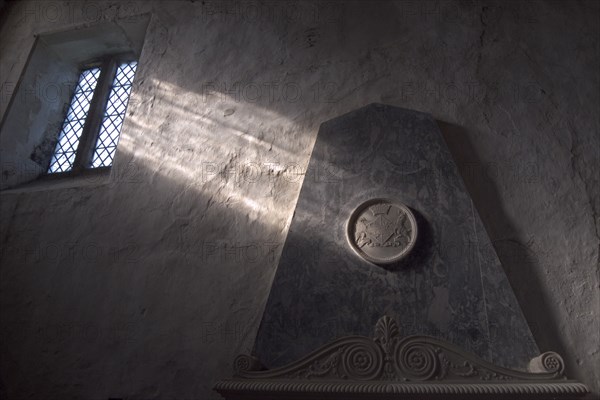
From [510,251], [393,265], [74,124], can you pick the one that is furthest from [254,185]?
[74,124]

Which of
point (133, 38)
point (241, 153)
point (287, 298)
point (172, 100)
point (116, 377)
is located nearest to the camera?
point (287, 298)

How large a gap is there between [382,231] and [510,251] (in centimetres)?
79

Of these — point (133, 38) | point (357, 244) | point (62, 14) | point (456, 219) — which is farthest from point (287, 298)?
point (62, 14)

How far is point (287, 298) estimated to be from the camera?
9.83 ft

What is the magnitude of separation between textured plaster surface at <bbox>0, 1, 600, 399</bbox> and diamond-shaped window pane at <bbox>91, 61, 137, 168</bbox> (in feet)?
1.24

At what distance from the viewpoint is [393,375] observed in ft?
8.86

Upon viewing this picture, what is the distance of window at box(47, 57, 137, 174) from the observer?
4.63 metres

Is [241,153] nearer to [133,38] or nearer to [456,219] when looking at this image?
[456,219]

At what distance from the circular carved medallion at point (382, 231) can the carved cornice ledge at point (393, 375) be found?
16.5 inches

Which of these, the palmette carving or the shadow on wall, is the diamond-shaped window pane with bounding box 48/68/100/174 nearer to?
the palmette carving

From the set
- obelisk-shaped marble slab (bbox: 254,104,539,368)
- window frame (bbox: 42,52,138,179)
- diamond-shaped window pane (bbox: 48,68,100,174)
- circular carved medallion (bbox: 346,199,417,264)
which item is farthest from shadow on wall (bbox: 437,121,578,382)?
diamond-shaped window pane (bbox: 48,68,100,174)

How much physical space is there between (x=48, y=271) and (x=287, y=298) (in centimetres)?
201

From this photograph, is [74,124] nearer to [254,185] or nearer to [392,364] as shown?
[254,185]

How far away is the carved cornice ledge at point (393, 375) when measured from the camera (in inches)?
101
